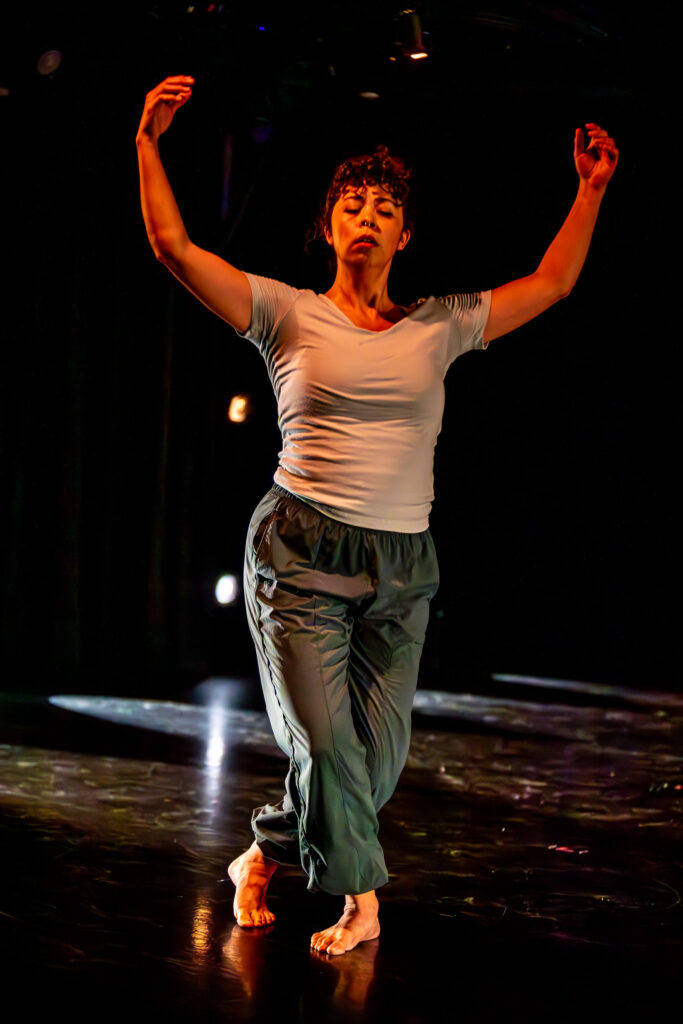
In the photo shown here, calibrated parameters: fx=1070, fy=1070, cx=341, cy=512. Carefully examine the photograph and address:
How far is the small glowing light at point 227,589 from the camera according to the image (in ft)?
18.8

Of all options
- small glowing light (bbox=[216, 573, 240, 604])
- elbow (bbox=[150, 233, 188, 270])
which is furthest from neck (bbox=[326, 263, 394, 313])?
small glowing light (bbox=[216, 573, 240, 604])

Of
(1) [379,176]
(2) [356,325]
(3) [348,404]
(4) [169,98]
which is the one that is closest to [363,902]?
(3) [348,404]

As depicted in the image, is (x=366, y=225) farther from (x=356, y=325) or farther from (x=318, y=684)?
(x=318, y=684)

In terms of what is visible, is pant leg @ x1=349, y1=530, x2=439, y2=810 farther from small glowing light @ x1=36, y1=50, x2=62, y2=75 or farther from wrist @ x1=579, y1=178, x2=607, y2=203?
small glowing light @ x1=36, y1=50, x2=62, y2=75

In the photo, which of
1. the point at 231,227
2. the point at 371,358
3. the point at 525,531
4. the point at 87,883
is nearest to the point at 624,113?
the point at 231,227

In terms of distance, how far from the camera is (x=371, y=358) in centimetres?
185

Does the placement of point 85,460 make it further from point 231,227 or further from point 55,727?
point 55,727

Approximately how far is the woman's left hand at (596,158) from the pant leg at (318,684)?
35.4 inches

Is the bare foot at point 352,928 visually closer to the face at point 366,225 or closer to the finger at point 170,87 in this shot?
the face at point 366,225

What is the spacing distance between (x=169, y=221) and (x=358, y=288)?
0.39 m

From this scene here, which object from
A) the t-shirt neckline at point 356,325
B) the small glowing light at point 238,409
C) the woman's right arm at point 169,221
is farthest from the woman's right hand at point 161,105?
the small glowing light at point 238,409

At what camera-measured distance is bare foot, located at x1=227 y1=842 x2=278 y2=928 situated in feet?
6.29

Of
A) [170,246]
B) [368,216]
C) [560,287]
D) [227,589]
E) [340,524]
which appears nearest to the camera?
[170,246]

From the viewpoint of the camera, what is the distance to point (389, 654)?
6.23 ft
